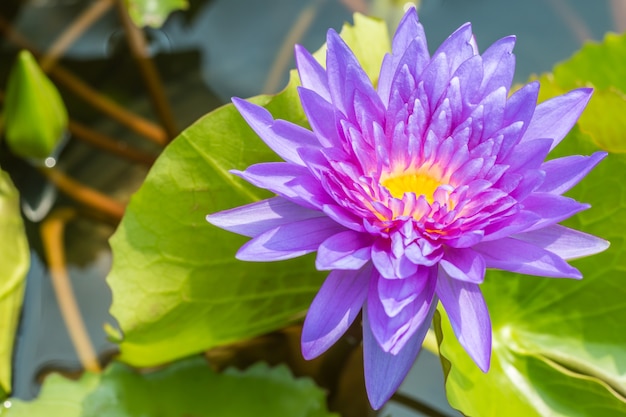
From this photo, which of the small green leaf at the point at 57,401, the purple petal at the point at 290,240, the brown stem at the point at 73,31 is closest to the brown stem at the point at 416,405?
the small green leaf at the point at 57,401

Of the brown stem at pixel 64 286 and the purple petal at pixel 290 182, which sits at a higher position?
the purple petal at pixel 290 182

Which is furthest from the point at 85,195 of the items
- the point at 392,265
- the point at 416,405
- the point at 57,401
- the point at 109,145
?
the point at 392,265

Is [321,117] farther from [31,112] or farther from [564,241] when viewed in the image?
[31,112]

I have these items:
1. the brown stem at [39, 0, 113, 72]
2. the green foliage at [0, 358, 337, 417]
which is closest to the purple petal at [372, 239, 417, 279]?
the green foliage at [0, 358, 337, 417]

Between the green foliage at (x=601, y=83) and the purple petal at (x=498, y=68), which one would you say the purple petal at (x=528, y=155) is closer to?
the purple petal at (x=498, y=68)

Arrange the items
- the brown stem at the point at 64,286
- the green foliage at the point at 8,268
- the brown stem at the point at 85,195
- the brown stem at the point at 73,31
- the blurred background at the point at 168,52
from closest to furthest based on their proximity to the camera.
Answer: the green foliage at the point at 8,268 → the brown stem at the point at 64,286 → the brown stem at the point at 85,195 → the blurred background at the point at 168,52 → the brown stem at the point at 73,31
